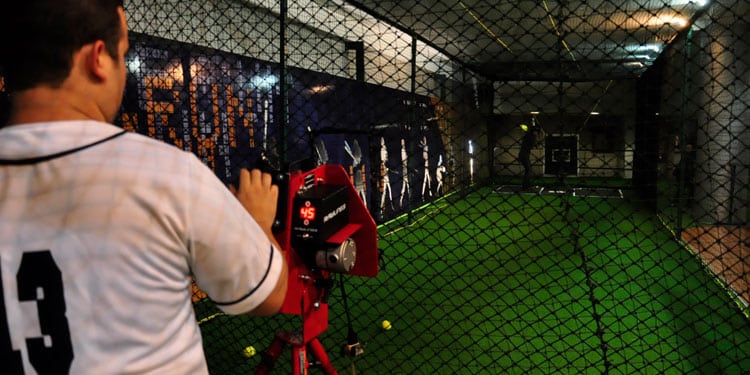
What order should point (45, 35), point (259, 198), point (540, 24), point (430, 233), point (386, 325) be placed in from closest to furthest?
point (45, 35), point (259, 198), point (430, 233), point (386, 325), point (540, 24)

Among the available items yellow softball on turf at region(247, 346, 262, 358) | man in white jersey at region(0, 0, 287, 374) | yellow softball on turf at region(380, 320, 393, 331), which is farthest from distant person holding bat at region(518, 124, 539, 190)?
man in white jersey at region(0, 0, 287, 374)

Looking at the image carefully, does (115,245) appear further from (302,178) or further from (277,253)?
(302,178)

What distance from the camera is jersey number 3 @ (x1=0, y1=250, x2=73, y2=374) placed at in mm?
646

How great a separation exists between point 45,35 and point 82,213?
0.72 ft

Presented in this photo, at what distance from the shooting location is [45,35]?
2.10 feet

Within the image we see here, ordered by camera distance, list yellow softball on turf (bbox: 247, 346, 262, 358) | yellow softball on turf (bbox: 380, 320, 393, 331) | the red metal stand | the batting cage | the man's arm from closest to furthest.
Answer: the man's arm < the red metal stand < the batting cage < yellow softball on turf (bbox: 247, 346, 262, 358) < yellow softball on turf (bbox: 380, 320, 393, 331)

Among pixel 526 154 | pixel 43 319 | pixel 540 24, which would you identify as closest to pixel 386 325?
pixel 540 24

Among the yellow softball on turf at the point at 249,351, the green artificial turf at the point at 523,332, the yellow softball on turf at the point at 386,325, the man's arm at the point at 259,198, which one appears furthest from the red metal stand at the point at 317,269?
the yellow softball on turf at the point at 386,325

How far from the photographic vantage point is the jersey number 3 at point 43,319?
0.65 metres

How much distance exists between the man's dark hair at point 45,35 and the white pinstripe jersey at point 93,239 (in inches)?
2.6

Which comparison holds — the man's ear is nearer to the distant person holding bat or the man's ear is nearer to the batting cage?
the batting cage

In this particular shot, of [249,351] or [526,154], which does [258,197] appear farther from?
[526,154]

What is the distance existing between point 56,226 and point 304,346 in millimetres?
1044

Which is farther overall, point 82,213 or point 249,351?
point 249,351
